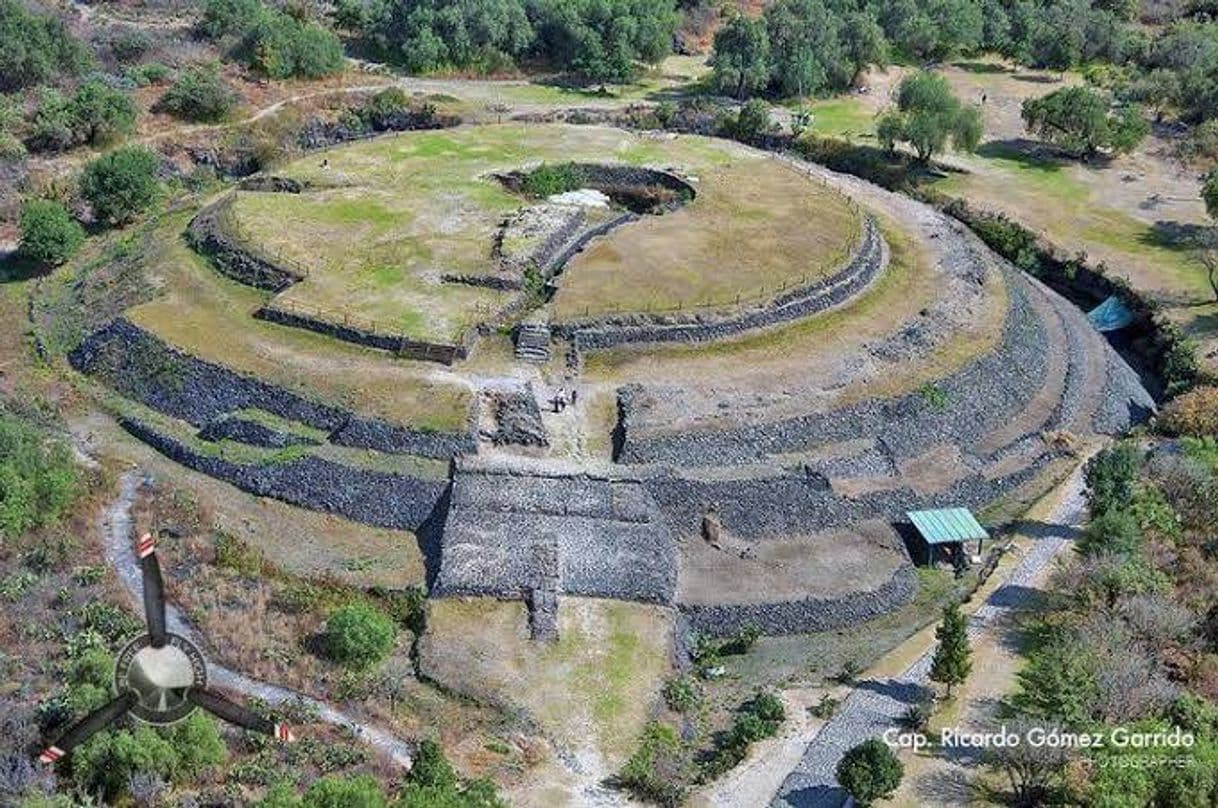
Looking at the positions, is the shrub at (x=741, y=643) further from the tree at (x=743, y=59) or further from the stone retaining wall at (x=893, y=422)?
the tree at (x=743, y=59)

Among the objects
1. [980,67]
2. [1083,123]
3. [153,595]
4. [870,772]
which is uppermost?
[153,595]

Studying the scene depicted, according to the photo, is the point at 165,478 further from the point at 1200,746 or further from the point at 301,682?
the point at 1200,746

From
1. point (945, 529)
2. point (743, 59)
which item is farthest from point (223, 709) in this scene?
point (743, 59)

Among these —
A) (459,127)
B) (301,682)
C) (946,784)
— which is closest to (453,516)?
(301,682)

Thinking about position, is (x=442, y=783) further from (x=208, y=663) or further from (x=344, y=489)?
(x=344, y=489)

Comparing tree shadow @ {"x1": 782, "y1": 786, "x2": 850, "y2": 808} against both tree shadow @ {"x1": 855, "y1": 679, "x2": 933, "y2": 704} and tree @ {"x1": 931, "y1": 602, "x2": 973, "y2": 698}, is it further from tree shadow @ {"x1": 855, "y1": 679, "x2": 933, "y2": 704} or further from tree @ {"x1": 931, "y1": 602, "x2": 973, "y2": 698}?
tree @ {"x1": 931, "y1": 602, "x2": 973, "y2": 698}

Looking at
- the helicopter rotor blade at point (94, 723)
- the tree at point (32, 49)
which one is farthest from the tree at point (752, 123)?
the helicopter rotor blade at point (94, 723)
